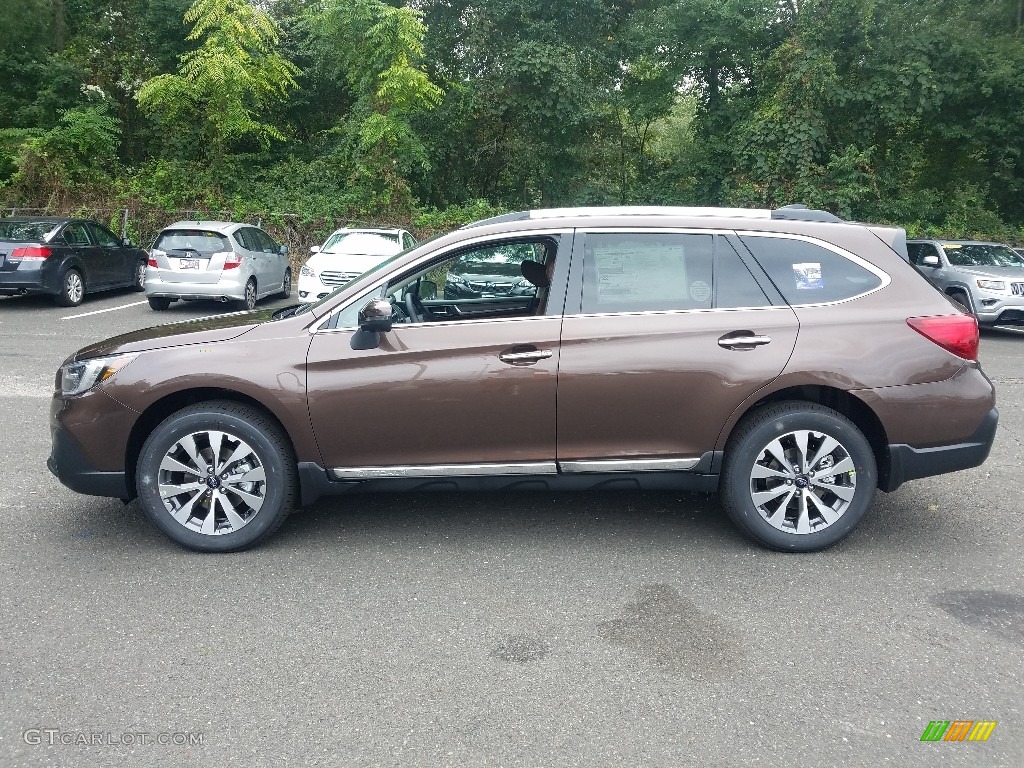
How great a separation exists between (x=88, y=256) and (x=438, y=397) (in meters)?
13.1

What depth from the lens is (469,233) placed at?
185 inches

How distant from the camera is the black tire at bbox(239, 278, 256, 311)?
15000mm

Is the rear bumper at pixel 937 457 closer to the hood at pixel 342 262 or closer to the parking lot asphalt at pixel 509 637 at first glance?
the parking lot asphalt at pixel 509 637

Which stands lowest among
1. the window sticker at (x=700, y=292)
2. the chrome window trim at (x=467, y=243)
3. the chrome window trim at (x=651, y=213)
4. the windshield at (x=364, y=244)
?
the windshield at (x=364, y=244)

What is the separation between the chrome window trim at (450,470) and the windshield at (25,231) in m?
12.1

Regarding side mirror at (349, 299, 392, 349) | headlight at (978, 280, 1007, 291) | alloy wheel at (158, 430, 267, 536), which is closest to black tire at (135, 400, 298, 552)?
alloy wheel at (158, 430, 267, 536)

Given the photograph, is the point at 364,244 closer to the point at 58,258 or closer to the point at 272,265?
the point at 272,265

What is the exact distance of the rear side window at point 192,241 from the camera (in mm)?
14555

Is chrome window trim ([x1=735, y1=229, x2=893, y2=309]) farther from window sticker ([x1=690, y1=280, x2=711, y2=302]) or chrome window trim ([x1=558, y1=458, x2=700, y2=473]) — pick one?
chrome window trim ([x1=558, y1=458, x2=700, y2=473])

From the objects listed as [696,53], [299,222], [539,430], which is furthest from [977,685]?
[696,53]

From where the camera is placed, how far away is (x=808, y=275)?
15.5ft

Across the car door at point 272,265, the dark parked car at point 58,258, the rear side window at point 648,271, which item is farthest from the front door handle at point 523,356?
the car door at point 272,265

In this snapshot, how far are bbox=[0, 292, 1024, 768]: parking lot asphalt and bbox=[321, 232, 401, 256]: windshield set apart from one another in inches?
388

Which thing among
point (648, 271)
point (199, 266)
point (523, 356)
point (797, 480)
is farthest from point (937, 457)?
point (199, 266)
